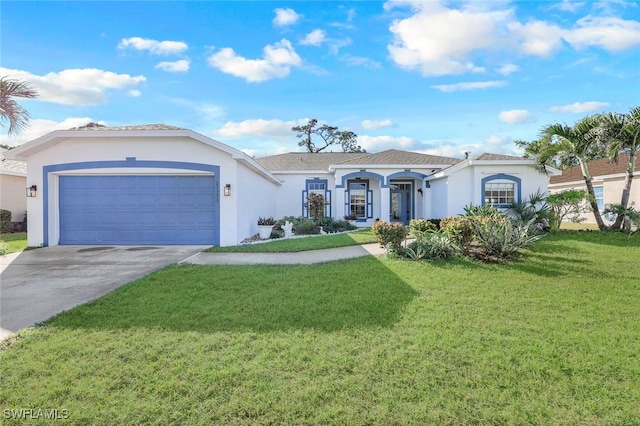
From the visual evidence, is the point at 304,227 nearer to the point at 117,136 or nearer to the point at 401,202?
the point at 401,202

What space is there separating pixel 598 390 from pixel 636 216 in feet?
47.7

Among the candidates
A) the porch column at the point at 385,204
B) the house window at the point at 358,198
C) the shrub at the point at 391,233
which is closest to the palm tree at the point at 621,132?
the porch column at the point at 385,204

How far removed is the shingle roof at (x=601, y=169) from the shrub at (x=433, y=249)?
15.1 metres

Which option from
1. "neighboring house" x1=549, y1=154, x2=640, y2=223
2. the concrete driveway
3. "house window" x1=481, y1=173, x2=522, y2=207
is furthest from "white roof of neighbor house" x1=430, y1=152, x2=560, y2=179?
the concrete driveway

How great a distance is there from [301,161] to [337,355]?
66.2 feet

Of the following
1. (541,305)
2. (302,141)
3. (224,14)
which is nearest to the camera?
(541,305)

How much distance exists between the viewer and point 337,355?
143 inches

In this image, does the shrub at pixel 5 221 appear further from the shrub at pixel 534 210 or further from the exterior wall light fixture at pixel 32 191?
the shrub at pixel 534 210

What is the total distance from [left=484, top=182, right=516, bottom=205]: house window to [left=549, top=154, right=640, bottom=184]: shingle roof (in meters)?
6.25

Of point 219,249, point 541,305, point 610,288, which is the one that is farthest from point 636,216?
point 219,249

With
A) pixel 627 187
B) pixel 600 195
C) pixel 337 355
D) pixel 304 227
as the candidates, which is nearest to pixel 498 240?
pixel 337 355

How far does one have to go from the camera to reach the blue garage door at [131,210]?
463 inches

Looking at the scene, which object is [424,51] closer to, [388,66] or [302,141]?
[388,66]

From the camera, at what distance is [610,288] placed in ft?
20.7
